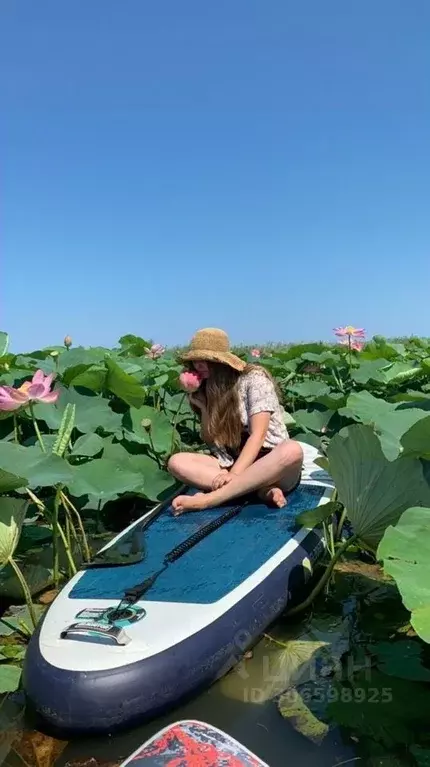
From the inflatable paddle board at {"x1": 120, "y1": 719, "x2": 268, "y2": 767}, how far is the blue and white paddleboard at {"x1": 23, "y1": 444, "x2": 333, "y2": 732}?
29 cm

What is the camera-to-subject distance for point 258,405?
2.61m

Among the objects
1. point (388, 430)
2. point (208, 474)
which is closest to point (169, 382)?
point (208, 474)

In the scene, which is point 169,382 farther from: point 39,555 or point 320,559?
point 320,559

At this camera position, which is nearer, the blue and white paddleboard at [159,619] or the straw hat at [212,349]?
the blue and white paddleboard at [159,619]

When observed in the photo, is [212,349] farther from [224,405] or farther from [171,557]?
[171,557]

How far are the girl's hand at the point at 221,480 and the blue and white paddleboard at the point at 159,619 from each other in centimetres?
20

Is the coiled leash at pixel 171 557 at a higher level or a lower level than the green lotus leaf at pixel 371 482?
lower

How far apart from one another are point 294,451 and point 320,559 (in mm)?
389

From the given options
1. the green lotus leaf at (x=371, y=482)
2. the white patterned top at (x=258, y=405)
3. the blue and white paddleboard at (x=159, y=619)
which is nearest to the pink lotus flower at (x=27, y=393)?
the blue and white paddleboard at (x=159, y=619)

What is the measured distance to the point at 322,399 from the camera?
142 inches

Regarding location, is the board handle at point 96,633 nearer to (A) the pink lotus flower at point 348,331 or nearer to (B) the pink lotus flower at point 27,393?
(B) the pink lotus flower at point 27,393

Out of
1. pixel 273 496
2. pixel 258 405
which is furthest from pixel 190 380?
pixel 273 496

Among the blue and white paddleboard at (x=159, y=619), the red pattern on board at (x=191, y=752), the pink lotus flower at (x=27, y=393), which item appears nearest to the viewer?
the red pattern on board at (x=191, y=752)

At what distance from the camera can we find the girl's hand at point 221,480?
2.48 meters
